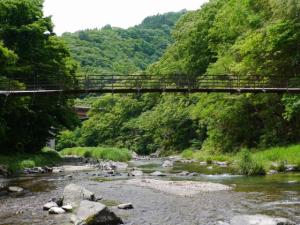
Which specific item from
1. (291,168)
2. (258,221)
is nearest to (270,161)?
(291,168)

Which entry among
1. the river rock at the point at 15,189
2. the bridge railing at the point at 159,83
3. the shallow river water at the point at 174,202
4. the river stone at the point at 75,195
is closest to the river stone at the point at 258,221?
the shallow river water at the point at 174,202

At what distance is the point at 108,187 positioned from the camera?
21141 millimetres

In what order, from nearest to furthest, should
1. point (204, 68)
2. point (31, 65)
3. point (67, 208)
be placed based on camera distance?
point (67, 208) < point (31, 65) < point (204, 68)

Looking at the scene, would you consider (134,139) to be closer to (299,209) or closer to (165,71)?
(165,71)

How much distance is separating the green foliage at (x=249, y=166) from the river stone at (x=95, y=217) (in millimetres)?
13960

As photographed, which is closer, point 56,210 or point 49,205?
point 56,210

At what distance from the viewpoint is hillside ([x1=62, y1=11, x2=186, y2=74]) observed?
436 feet

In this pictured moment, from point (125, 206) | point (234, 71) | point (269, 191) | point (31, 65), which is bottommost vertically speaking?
point (269, 191)

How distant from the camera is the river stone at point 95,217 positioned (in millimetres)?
12414

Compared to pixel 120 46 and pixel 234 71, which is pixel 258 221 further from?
pixel 120 46

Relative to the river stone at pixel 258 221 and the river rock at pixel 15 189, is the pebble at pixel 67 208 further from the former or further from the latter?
the river rock at pixel 15 189

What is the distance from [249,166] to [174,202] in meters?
10.1

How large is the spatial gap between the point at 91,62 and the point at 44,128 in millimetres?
93318

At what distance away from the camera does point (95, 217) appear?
12531mm
